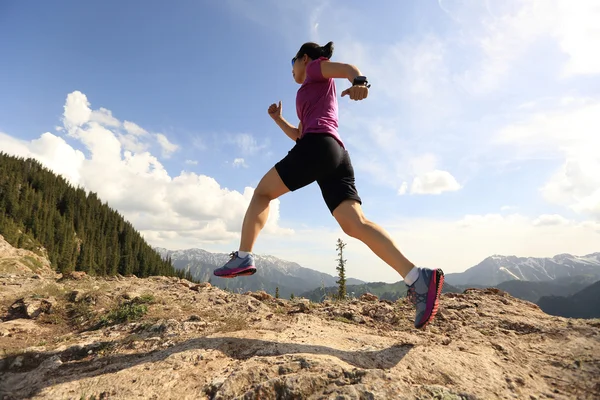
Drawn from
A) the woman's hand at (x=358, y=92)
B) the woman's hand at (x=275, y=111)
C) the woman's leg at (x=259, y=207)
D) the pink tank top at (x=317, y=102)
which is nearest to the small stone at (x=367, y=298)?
the woman's leg at (x=259, y=207)

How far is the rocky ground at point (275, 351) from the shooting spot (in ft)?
7.12

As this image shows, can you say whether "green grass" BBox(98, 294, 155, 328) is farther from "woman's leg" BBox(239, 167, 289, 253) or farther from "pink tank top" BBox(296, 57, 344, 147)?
"pink tank top" BBox(296, 57, 344, 147)

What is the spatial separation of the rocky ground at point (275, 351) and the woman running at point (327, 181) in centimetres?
66

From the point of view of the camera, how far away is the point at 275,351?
8.88ft

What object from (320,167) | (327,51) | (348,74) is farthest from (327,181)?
(327,51)

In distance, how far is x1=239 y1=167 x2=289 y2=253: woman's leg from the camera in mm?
3316

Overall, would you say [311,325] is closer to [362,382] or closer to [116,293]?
[362,382]

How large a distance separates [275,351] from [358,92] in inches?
103

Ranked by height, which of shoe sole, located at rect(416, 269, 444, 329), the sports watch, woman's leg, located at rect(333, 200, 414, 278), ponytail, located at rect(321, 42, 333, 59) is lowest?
shoe sole, located at rect(416, 269, 444, 329)

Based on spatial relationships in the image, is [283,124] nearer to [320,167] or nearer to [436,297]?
[320,167]

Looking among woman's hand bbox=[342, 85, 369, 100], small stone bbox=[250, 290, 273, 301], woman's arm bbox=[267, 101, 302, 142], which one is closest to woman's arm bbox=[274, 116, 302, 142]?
woman's arm bbox=[267, 101, 302, 142]

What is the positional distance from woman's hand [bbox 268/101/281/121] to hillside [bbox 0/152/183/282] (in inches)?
2331

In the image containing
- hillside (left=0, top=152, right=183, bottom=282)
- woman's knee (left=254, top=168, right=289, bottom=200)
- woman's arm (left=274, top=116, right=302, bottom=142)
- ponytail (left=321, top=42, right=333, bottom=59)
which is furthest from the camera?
hillside (left=0, top=152, right=183, bottom=282)

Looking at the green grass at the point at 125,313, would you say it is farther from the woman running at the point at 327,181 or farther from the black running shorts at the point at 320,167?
the black running shorts at the point at 320,167
